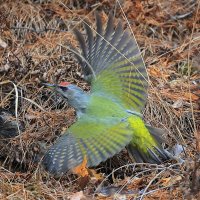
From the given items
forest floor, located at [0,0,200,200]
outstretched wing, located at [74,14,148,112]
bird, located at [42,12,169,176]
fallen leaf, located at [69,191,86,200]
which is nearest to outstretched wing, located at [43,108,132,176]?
bird, located at [42,12,169,176]

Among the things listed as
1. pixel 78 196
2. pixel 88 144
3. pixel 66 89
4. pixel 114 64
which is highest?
pixel 114 64

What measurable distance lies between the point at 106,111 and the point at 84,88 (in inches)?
42.4

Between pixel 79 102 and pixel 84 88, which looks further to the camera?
pixel 84 88

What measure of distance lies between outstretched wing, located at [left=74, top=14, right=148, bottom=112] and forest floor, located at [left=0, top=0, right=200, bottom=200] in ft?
0.60

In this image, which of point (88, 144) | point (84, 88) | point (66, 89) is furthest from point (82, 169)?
point (84, 88)

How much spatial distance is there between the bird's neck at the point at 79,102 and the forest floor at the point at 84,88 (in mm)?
320

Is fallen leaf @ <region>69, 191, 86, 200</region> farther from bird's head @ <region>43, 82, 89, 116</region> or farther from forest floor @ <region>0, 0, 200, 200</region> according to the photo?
bird's head @ <region>43, 82, 89, 116</region>

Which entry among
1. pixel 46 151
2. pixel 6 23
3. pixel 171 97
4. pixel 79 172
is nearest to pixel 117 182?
pixel 79 172

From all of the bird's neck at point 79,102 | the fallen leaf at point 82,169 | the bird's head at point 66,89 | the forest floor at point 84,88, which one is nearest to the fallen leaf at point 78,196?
the forest floor at point 84,88

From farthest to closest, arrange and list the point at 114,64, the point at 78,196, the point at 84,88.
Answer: the point at 84,88, the point at 114,64, the point at 78,196

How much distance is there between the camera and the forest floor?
14.7ft

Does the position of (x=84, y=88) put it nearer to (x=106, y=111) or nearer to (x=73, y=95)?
(x=73, y=95)

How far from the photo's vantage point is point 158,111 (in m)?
5.57

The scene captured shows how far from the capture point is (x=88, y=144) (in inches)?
190
